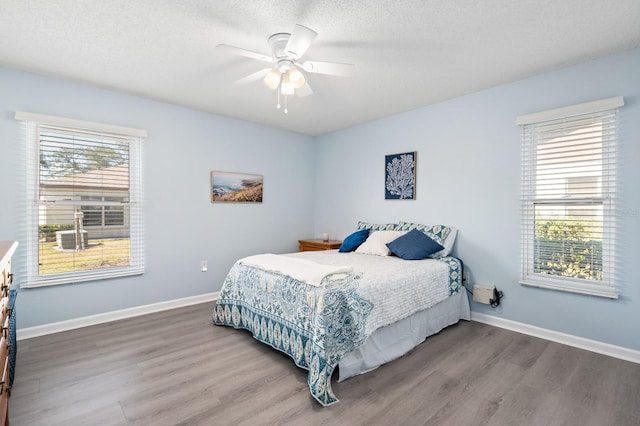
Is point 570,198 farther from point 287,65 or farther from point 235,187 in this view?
point 235,187

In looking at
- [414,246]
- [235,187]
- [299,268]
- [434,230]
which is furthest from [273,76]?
[434,230]

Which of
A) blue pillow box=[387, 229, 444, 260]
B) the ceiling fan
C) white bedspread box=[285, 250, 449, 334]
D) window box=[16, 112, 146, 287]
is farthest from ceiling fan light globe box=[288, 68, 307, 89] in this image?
window box=[16, 112, 146, 287]

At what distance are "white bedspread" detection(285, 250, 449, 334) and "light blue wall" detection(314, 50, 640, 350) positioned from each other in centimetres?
68

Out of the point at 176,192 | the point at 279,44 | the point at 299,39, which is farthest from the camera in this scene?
the point at 176,192

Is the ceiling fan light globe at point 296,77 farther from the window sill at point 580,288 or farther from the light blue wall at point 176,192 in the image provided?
the window sill at point 580,288

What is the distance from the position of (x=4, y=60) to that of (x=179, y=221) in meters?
2.10

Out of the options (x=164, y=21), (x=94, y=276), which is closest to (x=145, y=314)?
(x=94, y=276)

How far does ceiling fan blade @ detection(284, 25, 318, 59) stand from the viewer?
2002mm

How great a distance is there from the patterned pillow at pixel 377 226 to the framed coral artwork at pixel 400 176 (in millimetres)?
375

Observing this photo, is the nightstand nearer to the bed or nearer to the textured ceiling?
the bed

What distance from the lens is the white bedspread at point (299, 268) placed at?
239 centimetres

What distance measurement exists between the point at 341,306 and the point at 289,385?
651 millimetres

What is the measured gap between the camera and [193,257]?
13.3 ft

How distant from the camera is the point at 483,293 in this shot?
3.35 metres
